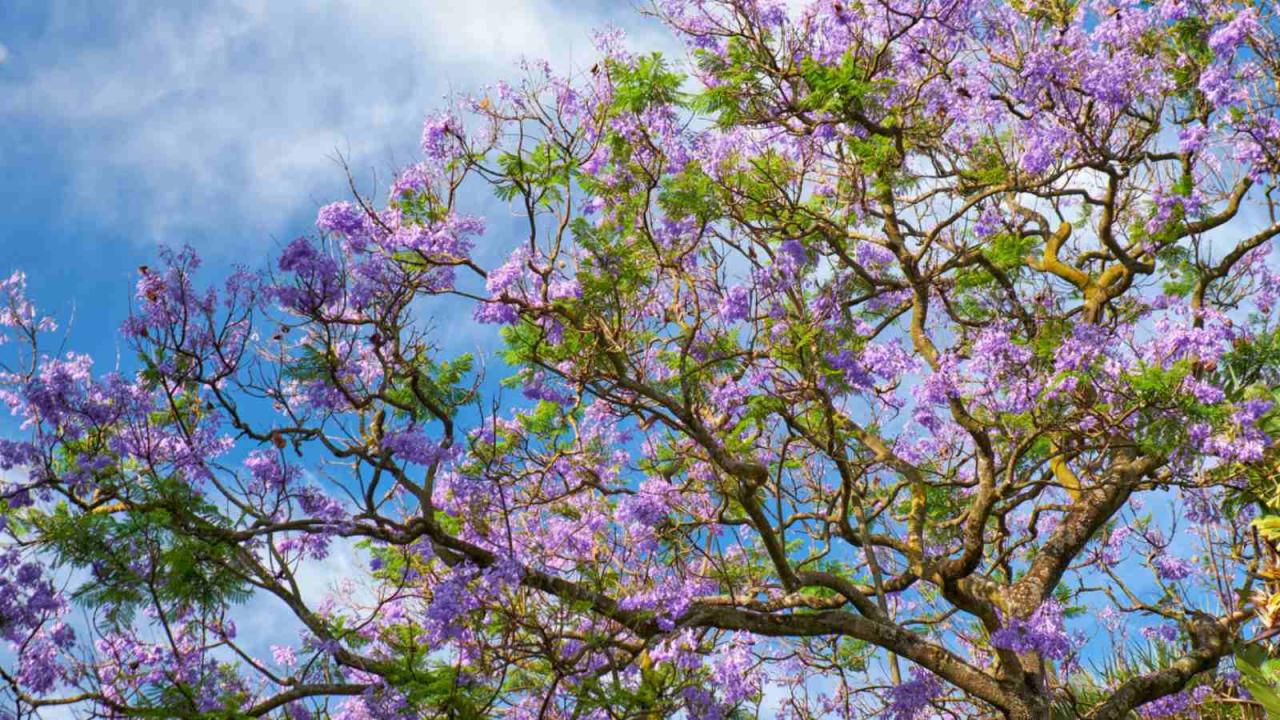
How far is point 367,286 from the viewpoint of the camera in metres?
6.24

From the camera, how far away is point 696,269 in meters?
7.49

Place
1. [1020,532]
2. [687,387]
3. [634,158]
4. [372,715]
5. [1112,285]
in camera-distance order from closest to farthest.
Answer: [372,715] < [687,387] < [634,158] < [1112,285] < [1020,532]

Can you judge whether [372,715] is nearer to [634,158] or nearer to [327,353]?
[327,353]

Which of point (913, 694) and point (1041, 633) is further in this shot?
point (913, 694)

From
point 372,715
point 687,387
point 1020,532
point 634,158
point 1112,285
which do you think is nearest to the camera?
point 372,715

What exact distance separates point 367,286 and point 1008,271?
16.3 ft

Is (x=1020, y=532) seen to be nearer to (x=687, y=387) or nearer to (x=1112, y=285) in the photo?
(x=1112, y=285)

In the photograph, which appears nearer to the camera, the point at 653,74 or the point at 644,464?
the point at 653,74

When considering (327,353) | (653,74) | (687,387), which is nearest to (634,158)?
(653,74)

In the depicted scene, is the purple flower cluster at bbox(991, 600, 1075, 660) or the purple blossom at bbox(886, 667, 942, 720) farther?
the purple blossom at bbox(886, 667, 942, 720)

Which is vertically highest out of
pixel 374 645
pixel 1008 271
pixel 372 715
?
pixel 1008 271

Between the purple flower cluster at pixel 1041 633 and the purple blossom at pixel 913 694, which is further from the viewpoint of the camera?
the purple blossom at pixel 913 694

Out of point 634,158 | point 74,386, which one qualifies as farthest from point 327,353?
point 634,158

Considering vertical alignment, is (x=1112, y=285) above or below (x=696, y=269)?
above
